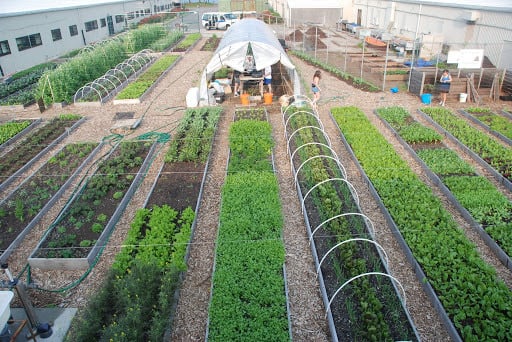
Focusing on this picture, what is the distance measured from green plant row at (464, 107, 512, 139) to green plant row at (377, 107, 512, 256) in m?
2.91

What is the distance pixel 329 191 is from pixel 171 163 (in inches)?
197

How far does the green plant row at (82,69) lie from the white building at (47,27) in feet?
16.4

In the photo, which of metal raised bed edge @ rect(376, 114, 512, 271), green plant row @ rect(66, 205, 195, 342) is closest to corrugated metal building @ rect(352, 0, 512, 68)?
metal raised bed edge @ rect(376, 114, 512, 271)

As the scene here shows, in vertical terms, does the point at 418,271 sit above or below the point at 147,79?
below

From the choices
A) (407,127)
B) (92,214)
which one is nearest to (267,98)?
(407,127)

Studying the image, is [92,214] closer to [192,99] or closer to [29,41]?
[192,99]

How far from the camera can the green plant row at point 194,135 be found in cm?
1183

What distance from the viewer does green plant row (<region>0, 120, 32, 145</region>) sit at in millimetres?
13917

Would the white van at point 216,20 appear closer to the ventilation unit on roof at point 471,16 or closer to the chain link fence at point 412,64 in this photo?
the chain link fence at point 412,64

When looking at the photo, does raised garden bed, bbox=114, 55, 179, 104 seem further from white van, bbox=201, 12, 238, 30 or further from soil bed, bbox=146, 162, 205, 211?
white van, bbox=201, 12, 238, 30

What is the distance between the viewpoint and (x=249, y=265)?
23.9 ft

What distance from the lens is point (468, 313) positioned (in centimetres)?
635

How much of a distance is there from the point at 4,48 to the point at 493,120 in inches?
1035

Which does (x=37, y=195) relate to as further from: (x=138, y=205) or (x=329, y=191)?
(x=329, y=191)
